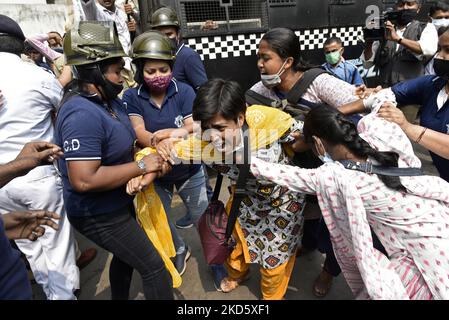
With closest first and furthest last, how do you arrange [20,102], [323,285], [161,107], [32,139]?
1. [20,102]
2. [32,139]
3. [161,107]
4. [323,285]

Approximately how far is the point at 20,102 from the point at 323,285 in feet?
8.07

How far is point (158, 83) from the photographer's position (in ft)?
6.70

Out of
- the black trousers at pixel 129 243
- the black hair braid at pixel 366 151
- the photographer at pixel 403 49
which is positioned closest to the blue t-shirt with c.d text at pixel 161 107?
the black trousers at pixel 129 243

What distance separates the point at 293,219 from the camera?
→ 1931mm

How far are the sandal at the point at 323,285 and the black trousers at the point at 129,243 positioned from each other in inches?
45.7

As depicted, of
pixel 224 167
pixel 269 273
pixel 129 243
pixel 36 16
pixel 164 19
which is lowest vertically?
pixel 269 273

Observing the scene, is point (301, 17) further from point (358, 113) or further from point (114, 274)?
point (114, 274)

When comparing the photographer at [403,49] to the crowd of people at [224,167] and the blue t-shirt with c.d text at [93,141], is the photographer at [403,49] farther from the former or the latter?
the blue t-shirt with c.d text at [93,141]

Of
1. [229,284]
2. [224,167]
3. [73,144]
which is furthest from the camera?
[229,284]

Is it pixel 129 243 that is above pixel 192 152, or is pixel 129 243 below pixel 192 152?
below

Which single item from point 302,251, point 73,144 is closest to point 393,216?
point 302,251

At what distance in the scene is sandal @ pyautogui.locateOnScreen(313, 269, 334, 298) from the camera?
7.43ft

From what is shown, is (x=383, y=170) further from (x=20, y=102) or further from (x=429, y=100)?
(x=20, y=102)

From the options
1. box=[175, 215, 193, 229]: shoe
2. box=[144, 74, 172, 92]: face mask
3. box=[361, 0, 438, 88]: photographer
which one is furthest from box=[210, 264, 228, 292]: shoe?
box=[361, 0, 438, 88]: photographer
